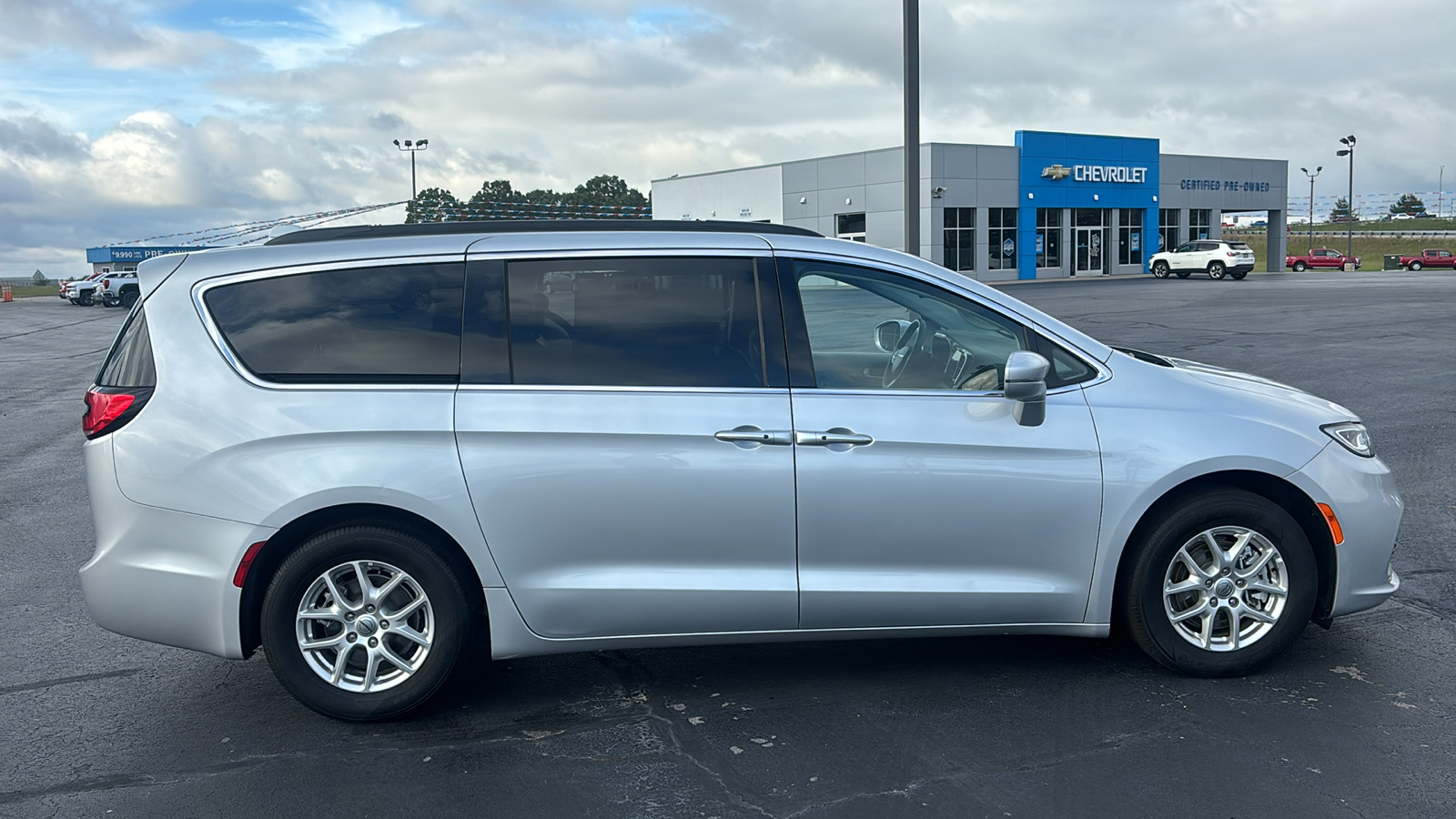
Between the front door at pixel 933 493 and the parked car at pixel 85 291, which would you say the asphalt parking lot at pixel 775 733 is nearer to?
the front door at pixel 933 493

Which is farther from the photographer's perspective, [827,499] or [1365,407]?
[1365,407]

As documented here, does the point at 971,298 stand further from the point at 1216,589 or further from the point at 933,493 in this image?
the point at 1216,589

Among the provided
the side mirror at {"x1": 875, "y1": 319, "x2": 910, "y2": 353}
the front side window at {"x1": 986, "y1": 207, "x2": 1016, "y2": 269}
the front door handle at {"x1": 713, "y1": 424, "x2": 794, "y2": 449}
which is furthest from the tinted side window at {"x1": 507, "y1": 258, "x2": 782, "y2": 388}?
the front side window at {"x1": 986, "y1": 207, "x2": 1016, "y2": 269}

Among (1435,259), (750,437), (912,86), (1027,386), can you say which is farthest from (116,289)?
(1435,259)

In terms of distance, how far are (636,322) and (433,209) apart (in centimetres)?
4268

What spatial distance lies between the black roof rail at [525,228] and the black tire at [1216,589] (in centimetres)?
176

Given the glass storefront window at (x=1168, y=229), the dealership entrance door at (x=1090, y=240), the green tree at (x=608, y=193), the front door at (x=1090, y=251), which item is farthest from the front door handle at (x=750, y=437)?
the green tree at (x=608, y=193)

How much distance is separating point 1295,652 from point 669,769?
2702 millimetres

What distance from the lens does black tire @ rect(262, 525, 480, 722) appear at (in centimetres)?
409

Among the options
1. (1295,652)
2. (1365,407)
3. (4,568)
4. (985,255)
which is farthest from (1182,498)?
(985,255)

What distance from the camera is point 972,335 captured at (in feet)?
14.5

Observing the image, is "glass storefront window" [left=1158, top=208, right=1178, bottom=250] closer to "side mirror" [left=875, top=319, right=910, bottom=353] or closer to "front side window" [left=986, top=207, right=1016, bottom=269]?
"front side window" [left=986, top=207, right=1016, bottom=269]

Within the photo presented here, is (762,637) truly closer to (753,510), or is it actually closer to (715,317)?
(753,510)

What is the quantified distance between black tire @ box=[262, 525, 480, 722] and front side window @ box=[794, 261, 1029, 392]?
5.12 ft
